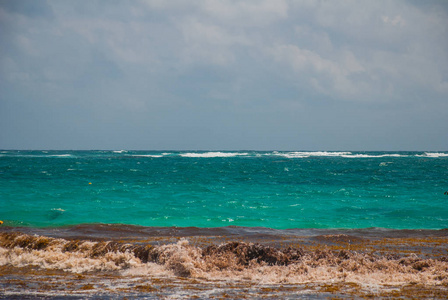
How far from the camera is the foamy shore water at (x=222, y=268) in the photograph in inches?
315

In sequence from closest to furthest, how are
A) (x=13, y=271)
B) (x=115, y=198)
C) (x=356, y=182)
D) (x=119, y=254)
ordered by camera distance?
(x=13, y=271)
(x=119, y=254)
(x=115, y=198)
(x=356, y=182)

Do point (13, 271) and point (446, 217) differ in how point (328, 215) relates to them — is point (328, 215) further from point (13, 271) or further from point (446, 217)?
point (13, 271)

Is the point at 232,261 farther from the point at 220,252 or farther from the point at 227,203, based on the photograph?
the point at 227,203

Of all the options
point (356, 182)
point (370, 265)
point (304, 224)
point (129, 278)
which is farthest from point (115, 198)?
point (356, 182)

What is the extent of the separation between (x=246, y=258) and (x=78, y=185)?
27519 millimetres

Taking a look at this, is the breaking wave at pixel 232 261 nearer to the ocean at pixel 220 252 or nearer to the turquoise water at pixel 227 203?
the ocean at pixel 220 252

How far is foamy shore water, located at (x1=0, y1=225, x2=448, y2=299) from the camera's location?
26.2ft

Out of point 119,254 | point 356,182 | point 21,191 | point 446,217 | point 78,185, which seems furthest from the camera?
point 356,182

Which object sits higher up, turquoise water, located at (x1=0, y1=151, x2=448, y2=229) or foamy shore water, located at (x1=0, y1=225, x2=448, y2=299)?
foamy shore water, located at (x1=0, y1=225, x2=448, y2=299)

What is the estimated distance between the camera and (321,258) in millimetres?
10555

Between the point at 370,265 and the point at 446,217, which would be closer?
the point at 370,265

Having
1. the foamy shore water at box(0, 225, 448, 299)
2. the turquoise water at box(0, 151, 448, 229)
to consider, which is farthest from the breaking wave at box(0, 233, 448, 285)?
the turquoise water at box(0, 151, 448, 229)

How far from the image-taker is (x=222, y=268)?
10.4m

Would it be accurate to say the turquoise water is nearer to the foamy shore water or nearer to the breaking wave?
the foamy shore water
